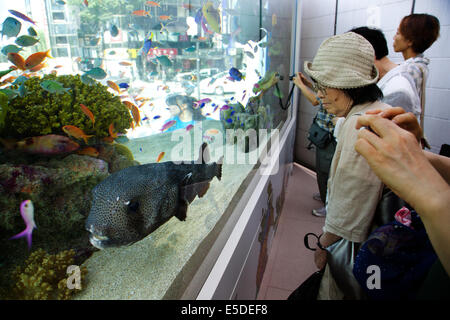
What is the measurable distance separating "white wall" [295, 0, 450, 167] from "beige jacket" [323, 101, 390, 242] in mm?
2808

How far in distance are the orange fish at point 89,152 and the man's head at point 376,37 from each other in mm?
1985

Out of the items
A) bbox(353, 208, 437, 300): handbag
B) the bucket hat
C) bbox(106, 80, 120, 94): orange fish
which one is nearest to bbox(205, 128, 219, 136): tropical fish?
bbox(106, 80, 120, 94): orange fish

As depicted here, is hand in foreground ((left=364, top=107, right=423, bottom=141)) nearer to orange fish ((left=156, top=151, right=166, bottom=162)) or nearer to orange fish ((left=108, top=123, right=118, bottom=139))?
orange fish ((left=156, top=151, right=166, bottom=162))

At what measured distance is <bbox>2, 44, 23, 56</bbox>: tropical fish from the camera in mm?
894

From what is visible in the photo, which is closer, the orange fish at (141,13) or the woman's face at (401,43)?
the orange fish at (141,13)

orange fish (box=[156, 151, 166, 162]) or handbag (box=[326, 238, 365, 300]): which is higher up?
orange fish (box=[156, 151, 166, 162])

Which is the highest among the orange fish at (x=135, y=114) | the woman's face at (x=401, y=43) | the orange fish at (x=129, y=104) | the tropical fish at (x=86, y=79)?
the woman's face at (x=401, y=43)

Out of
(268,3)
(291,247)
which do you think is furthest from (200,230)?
(268,3)

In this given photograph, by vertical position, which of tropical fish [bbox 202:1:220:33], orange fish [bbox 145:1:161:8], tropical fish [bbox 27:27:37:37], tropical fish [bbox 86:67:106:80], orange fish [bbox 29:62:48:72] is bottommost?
tropical fish [bbox 86:67:106:80]

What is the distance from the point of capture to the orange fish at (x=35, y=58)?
102 centimetres

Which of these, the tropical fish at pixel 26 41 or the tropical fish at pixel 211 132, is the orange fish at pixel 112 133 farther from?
the tropical fish at pixel 211 132

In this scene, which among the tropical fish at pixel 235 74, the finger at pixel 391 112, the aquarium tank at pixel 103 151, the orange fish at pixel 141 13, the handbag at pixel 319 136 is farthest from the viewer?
the handbag at pixel 319 136

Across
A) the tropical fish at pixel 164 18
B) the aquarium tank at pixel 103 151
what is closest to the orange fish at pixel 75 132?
the aquarium tank at pixel 103 151

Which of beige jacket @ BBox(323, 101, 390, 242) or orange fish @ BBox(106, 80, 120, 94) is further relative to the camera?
orange fish @ BBox(106, 80, 120, 94)
